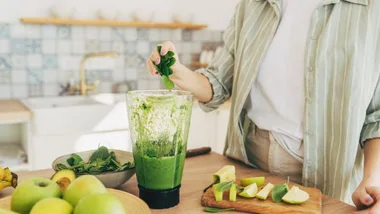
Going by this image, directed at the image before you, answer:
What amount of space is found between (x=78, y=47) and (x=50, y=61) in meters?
0.21

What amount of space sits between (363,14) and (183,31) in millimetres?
2302

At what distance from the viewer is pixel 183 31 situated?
3.37 metres

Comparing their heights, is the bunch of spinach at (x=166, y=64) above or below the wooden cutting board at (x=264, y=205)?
above

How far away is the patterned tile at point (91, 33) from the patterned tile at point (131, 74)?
0.34 metres

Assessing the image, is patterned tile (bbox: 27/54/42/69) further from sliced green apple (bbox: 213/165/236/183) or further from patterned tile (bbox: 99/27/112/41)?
sliced green apple (bbox: 213/165/236/183)

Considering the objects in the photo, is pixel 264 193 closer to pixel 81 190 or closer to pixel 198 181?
pixel 198 181

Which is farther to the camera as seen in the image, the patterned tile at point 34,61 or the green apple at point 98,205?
the patterned tile at point 34,61

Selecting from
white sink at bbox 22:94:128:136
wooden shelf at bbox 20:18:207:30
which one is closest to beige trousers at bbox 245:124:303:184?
white sink at bbox 22:94:128:136

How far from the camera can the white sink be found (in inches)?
97.0

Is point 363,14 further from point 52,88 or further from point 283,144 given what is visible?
point 52,88

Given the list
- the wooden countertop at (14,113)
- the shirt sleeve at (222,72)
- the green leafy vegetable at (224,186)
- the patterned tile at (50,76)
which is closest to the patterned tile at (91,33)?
the patterned tile at (50,76)

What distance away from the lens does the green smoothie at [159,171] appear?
942mm

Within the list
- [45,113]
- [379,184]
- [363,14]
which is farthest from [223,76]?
[45,113]

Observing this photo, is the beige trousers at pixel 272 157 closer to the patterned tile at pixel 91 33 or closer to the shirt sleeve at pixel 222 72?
the shirt sleeve at pixel 222 72
